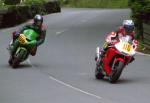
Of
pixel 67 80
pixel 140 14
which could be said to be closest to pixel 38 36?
pixel 67 80

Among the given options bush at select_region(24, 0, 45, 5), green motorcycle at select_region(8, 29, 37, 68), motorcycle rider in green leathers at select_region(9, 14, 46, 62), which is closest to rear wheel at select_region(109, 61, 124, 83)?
green motorcycle at select_region(8, 29, 37, 68)

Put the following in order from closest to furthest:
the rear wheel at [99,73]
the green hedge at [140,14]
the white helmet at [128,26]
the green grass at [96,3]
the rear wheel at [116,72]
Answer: the rear wheel at [116,72], the white helmet at [128,26], the rear wheel at [99,73], the green hedge at [140,14], the green grass at [96,3]

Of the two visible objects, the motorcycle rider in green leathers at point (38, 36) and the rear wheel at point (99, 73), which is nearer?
the rear wheel at point (99, 73)

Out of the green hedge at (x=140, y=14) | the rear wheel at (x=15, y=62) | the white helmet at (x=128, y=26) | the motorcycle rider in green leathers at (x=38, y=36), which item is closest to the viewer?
the white helmet at (x=128, y=26)

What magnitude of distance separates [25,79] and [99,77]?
2.02 metres

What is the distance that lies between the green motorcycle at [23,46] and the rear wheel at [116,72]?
4285 millimetres

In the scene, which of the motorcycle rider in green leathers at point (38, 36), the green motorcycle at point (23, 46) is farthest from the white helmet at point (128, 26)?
the green motorcycle at point (23, 46)

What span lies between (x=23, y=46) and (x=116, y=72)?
4771 millimetres

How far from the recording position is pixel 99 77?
1844 cm

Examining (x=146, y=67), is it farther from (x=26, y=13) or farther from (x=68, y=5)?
(x=68, y=5)

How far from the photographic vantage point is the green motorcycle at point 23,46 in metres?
20.9

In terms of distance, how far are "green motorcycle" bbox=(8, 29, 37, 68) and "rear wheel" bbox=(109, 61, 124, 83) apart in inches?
169

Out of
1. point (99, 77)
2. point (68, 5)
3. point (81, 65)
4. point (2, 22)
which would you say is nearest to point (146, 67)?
point (81, 65)

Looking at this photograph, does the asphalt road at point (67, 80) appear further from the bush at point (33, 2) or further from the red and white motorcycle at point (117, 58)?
the bush at point (33, 2)
